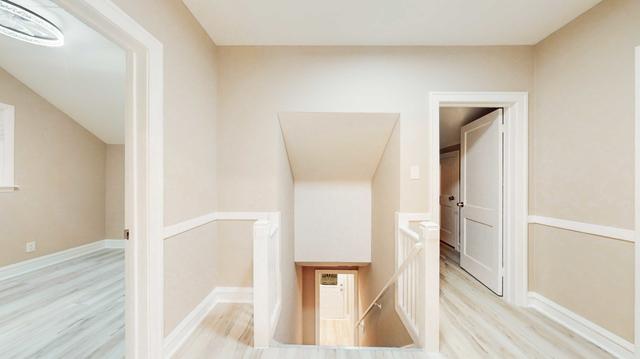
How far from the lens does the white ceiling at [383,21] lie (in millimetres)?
1786

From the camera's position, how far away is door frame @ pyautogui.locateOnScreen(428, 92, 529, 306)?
7.61ft

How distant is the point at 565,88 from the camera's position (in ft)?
6.65

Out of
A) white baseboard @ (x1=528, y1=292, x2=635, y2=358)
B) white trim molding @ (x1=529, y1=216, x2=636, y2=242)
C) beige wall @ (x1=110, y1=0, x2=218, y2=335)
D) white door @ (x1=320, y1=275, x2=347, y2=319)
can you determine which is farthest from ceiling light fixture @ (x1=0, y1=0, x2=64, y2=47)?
white door @ (x1=320, y1=275, x2=347, y2=319)

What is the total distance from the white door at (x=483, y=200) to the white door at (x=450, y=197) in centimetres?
86

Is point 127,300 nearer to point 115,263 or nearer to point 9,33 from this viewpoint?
point 9,33

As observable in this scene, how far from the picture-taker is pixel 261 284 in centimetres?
169

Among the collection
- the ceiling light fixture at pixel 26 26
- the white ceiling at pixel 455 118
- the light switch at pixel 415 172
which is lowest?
the light switch at pixel 415 172

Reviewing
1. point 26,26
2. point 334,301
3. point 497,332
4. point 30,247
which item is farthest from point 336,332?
point 26,26

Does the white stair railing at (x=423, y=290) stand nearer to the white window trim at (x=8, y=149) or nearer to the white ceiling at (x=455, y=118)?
the white ceiling at (x=455, y=118)

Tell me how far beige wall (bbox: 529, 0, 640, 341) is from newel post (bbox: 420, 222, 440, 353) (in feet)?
3.91

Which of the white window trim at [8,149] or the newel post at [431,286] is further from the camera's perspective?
the white window trim at [8,149]

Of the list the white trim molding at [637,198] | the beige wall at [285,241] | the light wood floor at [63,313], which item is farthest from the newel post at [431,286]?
the light wood floor at [63,313]

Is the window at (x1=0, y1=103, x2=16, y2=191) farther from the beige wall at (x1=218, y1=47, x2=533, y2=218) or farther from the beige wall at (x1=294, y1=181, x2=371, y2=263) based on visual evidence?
the beige wall at (x1=294, y1=181, x2=371, y2=263)

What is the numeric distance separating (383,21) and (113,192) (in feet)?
16.1
